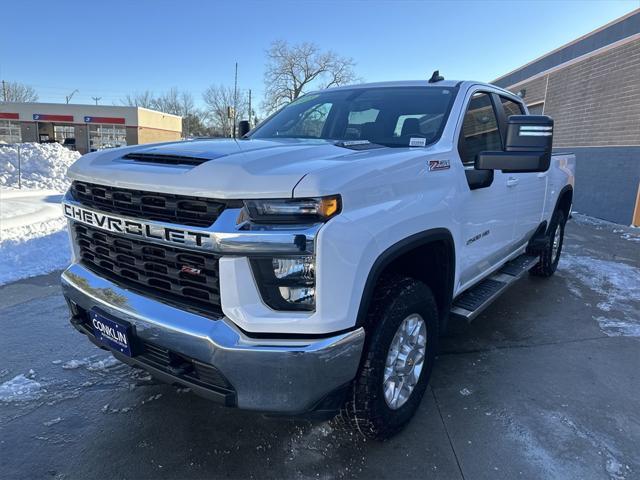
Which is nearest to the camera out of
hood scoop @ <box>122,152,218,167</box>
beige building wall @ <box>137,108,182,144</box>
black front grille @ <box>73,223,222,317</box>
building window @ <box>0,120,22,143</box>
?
black front grille @ <box>73,223,222,317</box>

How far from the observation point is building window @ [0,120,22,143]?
45.2 meters

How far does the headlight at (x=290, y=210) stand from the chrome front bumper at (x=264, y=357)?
18.3 inches

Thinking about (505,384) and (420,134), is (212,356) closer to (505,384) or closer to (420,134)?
(420,134)

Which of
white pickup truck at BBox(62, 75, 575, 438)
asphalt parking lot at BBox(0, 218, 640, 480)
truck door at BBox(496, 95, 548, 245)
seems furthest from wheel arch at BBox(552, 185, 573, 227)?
white pickup truck at BBox(62, 75, 575, 438)

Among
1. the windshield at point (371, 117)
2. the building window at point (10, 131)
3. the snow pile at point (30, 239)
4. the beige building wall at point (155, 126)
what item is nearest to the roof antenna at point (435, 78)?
the windshield at point (371, 117)

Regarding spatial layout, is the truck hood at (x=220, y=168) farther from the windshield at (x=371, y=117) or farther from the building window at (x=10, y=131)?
the building window at (x=10, y=131)

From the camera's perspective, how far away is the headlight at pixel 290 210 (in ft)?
6.09

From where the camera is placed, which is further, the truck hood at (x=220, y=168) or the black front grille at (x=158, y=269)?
the black front grille at (x=158, y=269)

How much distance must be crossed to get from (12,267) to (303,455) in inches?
185

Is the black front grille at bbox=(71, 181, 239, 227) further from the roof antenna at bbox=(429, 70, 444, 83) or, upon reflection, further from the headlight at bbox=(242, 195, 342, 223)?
the roof antenna at bbox=(429, 70, 444, 83)

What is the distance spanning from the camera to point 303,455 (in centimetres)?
242

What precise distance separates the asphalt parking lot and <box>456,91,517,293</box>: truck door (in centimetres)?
76

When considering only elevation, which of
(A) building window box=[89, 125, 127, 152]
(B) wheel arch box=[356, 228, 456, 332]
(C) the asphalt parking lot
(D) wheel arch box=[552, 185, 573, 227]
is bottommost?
(C) the asphalt parking lot

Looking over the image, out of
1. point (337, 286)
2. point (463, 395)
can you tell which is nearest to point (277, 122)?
point (337, 286)
